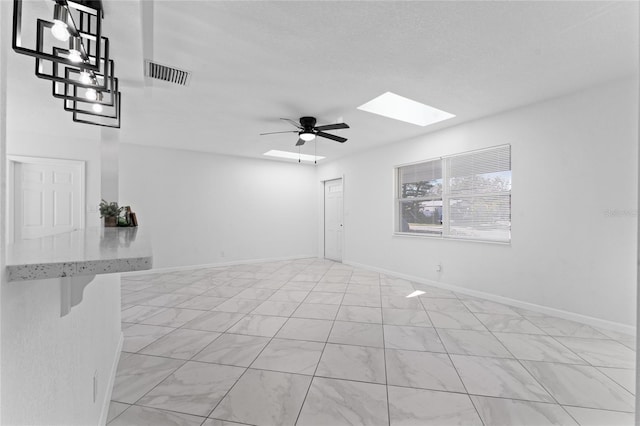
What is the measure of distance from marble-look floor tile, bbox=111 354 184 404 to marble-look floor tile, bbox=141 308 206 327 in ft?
2.19

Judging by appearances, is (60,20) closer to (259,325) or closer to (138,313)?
(259,325)

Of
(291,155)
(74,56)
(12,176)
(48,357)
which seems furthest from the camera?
(291,155)

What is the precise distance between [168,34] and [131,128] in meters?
2.80

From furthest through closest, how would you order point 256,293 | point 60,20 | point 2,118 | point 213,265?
point 213,265 < point 256,293 < point 60,20 < point 2,118

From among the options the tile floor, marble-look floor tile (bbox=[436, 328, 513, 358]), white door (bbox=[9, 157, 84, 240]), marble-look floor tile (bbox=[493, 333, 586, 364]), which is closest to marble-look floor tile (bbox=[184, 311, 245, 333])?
the tile floor

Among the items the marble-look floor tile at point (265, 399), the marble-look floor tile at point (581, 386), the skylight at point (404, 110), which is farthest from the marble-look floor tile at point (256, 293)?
the marble-look floor tile at point (581, 386)

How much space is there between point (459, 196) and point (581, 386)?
2684 millimetres

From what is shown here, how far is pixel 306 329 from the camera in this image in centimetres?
279

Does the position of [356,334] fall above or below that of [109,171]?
below

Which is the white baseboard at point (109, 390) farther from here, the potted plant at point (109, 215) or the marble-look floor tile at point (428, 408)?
the marble-look floor tile at point (428, 408)

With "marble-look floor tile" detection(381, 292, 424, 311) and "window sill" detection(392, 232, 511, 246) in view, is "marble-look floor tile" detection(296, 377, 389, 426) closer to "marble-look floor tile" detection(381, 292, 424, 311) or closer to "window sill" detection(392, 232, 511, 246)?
"marble-look floor tile" detection(381, 292, 424, 311)

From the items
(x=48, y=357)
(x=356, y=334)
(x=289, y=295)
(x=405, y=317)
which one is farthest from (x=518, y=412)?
(x=289, y=295)

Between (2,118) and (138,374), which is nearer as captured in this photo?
(2,118)

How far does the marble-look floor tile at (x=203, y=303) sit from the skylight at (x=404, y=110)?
10.5 ft
